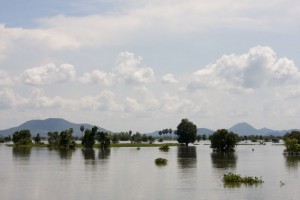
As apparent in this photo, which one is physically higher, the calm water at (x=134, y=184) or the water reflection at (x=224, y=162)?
the water reflection at (x=224, y=162)

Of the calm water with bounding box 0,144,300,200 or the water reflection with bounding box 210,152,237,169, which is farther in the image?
the water reflection with bounding box 210,152,237,169

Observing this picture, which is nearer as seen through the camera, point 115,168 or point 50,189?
point 50,189

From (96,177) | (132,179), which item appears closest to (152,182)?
(132,179)

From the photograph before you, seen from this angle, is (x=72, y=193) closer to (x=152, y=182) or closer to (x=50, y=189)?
(x=50, y=189)

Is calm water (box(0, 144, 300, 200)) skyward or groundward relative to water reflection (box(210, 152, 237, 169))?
groundward

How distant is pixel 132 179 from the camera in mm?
104500

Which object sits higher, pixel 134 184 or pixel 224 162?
pixel 224 162

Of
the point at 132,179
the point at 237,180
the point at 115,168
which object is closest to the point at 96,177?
the point at 132,179

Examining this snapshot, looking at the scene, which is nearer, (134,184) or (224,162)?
(134,184)

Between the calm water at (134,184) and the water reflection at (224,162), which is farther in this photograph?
the water reflection at (224,162)

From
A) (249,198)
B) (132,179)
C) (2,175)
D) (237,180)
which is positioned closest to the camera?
(249,198)

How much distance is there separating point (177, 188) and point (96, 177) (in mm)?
26519

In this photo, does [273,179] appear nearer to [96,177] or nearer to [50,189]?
[96,177]

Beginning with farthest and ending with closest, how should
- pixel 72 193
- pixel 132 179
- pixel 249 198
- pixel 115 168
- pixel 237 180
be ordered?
pixel 115 168
pixel 132 179
pixel 237 180
pixel 72 193
pixel 249 198
